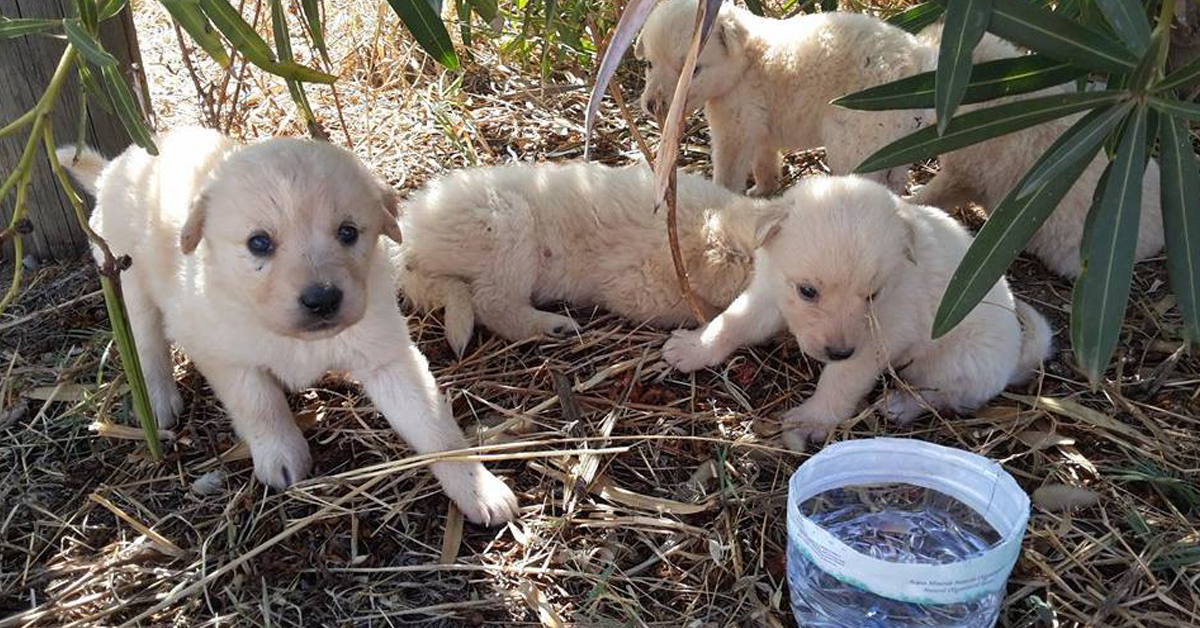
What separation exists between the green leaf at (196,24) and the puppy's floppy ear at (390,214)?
55cm

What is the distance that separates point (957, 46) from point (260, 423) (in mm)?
2204

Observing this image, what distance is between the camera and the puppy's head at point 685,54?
444 centimetres

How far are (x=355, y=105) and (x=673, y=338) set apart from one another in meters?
2.69

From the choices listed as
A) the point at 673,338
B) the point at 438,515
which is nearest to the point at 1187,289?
the point at 673,338

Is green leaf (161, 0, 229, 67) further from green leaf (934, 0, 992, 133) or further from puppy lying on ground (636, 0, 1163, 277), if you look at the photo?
puppy lying on ground (636, 0, 1163, 277)

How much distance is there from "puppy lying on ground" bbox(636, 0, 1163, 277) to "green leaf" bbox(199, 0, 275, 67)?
6.52 ft

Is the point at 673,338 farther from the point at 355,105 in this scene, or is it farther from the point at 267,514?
the point at 355,105

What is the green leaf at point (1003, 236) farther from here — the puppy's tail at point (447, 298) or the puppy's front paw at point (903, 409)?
the puppy's tail at point (447, 298)

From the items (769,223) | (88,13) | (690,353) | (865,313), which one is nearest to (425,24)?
(88,13)

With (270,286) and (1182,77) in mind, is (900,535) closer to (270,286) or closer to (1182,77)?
(1182,77)

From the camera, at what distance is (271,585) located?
2770 millimetres

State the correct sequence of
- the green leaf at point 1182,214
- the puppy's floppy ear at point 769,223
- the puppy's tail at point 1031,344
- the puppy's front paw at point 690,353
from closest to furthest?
the green leaf at point 1182,214 < the puppy's floppy ear at point 769,223 < the puppy's tail at point 1031,344 < the puppy's front paw at point 690,353

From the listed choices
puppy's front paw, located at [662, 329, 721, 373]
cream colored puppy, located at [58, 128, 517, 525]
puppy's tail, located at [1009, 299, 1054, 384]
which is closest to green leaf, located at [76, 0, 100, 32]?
cream colored puppy, located at [58, 128, 517, 525]

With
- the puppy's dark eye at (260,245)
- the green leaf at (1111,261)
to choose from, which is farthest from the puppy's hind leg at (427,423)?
the green leaf at (1111,261)
